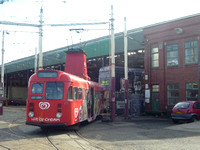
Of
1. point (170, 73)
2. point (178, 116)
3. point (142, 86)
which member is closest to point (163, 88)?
point (170, 73)

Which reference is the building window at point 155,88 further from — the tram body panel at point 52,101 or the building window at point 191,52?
the tram body panel at point 52,101

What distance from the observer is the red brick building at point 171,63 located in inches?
873

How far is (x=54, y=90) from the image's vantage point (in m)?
12.5

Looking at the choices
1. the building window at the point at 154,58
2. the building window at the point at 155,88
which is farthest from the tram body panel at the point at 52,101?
the building window at the point at 154,58

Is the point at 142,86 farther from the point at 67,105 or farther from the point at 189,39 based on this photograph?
the point at 67,105

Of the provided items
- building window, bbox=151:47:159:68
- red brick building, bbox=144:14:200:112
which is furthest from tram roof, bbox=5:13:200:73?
building window, bbox=151:47:159:68

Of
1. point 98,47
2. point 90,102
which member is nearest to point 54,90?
point 90,102

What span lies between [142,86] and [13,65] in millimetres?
32464

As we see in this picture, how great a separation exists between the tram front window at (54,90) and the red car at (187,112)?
892cm

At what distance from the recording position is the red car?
17281 mm

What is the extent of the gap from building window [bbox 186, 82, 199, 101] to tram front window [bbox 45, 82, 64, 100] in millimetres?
13363

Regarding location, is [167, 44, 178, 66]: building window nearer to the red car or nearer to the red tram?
the red car

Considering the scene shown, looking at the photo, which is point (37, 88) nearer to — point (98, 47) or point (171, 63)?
point (171, 63)

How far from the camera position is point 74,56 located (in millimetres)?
18844
